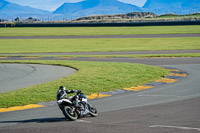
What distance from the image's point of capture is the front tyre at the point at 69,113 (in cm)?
1130

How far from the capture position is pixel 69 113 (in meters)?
11.4

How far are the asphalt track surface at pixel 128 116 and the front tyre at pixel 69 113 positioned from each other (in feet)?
0.55

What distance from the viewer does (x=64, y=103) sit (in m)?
11.4

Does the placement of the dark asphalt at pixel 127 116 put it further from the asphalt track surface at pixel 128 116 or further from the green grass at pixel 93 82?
the green grass at pixel 93 82

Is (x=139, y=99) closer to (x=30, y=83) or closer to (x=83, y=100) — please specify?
(x=83, y=100)

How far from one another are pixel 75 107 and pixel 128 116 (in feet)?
5.40

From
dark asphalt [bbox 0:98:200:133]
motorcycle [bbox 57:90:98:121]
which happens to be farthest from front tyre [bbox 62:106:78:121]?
dark asphalt [bbox 0:98:200:133]

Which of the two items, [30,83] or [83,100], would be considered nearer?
[83,100]

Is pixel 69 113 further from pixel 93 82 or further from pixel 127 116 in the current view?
pixel 93 82

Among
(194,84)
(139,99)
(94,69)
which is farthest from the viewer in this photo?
(94,69)

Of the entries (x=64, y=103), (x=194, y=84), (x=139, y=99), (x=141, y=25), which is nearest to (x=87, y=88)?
(x=139, y=99)

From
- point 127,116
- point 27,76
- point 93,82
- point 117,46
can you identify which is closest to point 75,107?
point 127,116

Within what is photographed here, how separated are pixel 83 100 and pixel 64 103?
74 cm

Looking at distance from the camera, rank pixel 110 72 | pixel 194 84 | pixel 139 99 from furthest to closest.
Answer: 1. pixel 110 72
2. pixel 194 84
3. pixel 139 99
